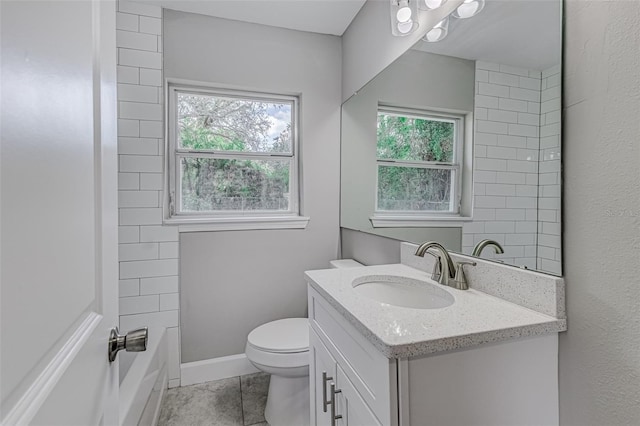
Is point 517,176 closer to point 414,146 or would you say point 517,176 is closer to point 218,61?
point 414,146

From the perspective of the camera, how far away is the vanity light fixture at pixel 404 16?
1350 mm

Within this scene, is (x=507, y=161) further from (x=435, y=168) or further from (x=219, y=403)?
(x=219, y=403)

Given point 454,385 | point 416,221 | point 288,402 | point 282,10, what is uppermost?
point 282,10

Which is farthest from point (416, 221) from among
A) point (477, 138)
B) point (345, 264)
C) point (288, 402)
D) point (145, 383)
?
point (145, 383)

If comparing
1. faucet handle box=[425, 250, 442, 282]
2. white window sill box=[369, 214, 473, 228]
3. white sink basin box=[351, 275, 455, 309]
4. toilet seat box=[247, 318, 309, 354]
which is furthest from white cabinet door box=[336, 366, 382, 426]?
white window sill box=[369, 214, 473, 228]

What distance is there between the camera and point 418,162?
156 cm

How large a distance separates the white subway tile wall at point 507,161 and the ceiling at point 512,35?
36mm

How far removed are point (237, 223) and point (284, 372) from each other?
3.17ft

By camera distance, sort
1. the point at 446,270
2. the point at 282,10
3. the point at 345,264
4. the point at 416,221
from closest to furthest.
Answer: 1. the point at 446,270
2. the point at 416,221
3. the point at 282,10
4. the point at 345,264

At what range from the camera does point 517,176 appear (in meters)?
0.99

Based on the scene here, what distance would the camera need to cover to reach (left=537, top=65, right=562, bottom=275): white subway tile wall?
856mm

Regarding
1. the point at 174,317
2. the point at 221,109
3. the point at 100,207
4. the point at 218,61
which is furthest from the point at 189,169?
the point at 100,207

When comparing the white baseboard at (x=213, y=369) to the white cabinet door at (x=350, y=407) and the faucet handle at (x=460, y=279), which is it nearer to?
the white cabinet door at (x=350, y=407)

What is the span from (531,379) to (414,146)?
1101 mm
